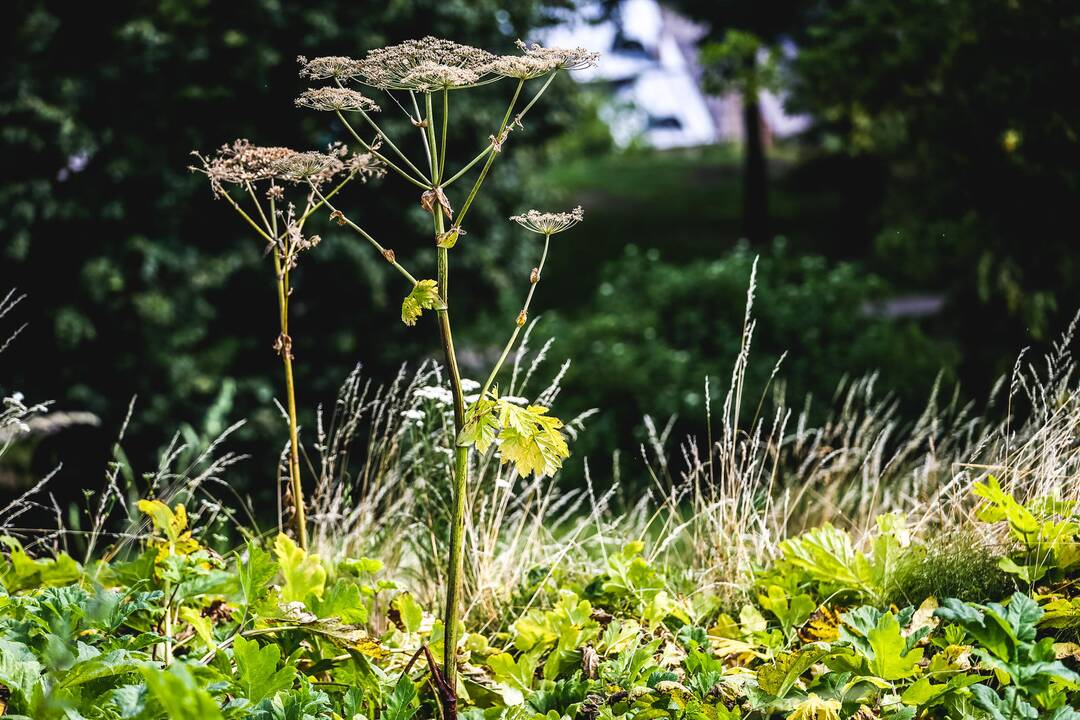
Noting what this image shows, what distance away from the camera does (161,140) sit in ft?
27.3

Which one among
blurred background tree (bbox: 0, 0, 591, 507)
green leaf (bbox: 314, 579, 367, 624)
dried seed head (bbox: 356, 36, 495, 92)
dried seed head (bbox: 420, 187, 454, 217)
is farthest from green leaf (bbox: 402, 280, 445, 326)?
blurred background tree (bbox: 0, 0, 591, 507)

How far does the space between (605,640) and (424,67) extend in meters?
1.40

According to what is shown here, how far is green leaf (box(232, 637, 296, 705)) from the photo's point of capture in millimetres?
1960

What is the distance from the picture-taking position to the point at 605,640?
7.85ft

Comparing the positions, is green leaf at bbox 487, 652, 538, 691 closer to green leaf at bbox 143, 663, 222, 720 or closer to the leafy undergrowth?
the leafy undergrowth

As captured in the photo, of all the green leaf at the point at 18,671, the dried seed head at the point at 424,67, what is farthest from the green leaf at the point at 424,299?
the green leaf at the point at 18,671

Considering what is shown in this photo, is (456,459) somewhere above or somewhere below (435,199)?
below

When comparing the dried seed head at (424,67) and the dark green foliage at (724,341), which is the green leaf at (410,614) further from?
the dark green foliage at (724,341)

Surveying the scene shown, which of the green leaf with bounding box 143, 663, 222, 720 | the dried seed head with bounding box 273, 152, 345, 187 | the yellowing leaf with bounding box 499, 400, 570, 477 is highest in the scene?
the dried seed head with bounding box 273, 152, 345, 187

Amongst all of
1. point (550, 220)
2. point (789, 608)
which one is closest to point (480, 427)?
point (550, 220)

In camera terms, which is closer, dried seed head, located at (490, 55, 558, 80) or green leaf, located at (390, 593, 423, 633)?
dried seed head, located at (490, 55, 558, 80)

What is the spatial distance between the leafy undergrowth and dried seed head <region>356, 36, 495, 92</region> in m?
1.11

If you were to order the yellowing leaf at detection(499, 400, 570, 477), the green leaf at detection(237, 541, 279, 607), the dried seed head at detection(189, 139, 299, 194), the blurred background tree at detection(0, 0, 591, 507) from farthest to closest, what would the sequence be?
the blurred background tree at detection(0, 0, 591, 507), the dried seed head at detection(189, 139, 299, 194), the green leaf at detection(237, 541, 279, 607), the yellowing leaf at detection(499, 400, 570, 477)

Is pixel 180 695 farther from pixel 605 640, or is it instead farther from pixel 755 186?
pixel 755 186
